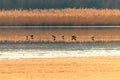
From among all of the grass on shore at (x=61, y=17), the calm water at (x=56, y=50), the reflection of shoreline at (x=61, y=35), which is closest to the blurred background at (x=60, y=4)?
the grass on shore at (x=61, y=17)

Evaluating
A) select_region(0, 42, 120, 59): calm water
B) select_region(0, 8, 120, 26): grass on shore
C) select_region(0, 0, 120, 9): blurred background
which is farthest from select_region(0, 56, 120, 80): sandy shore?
select_region(0, 0, 120, 9): blurred background

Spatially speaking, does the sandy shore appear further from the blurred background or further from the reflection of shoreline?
the blurred background

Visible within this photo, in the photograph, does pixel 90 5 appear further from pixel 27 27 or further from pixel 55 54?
pixel 55 54

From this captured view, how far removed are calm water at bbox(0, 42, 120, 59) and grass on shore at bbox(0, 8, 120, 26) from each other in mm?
8624

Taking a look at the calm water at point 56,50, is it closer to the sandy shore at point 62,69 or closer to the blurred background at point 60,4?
the sandy shore at point 62,69

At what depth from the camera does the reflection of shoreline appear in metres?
24.7

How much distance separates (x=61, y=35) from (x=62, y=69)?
9.94 meters

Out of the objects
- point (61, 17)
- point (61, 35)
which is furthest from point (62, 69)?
point (61, 17)

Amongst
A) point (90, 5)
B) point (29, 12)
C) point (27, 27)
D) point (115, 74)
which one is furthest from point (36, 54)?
point (90, 5)

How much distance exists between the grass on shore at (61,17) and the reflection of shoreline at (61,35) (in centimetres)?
322

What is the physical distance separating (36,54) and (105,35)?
7.96m

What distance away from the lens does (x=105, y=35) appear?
26.5 m

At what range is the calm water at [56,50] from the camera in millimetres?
19344

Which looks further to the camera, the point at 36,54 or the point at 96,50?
the point at 96,50
